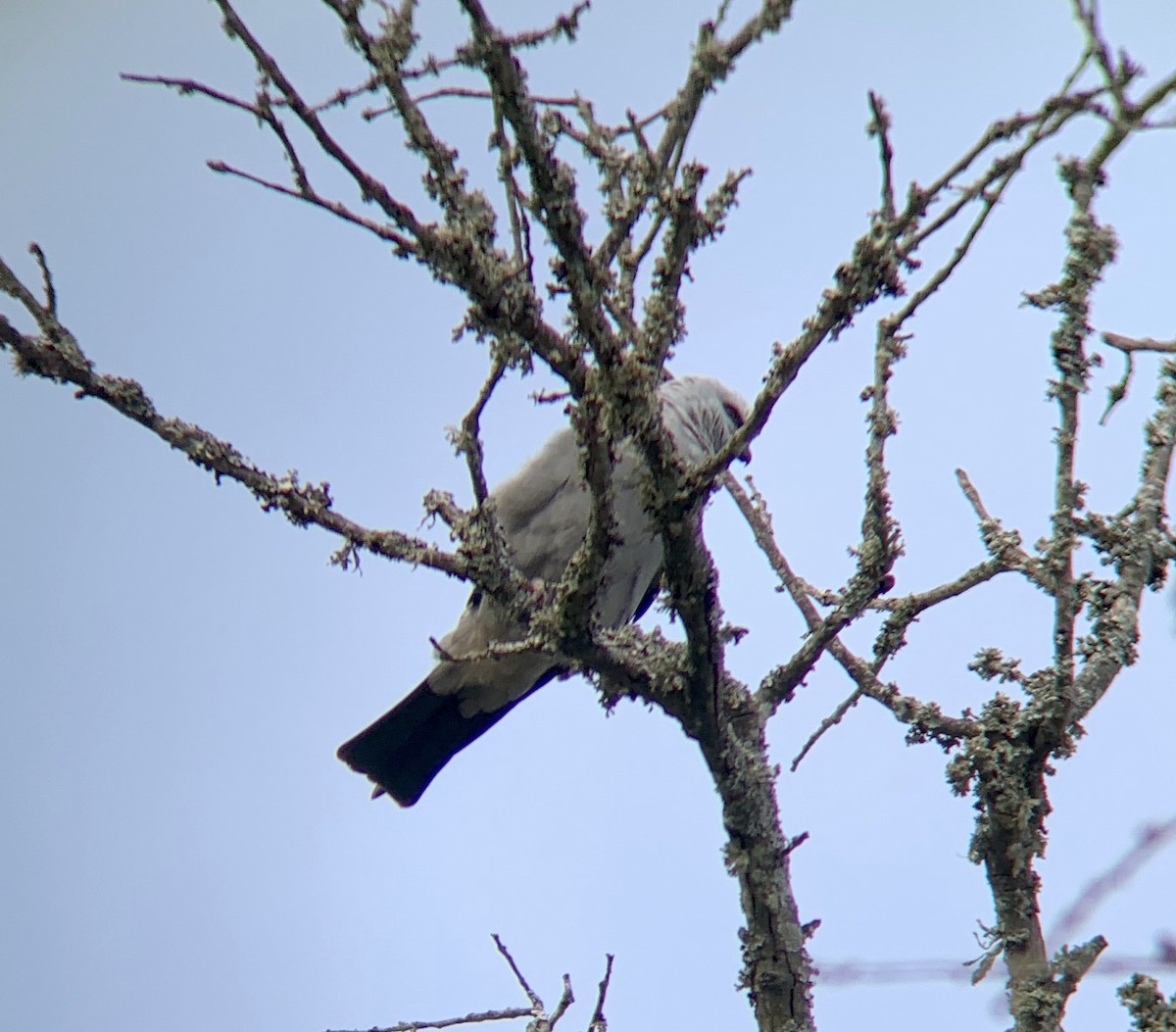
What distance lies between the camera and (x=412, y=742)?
5082 millimetres

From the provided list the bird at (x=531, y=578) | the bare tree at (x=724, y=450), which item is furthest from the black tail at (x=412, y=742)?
the bare tree at (x=724, y=450)

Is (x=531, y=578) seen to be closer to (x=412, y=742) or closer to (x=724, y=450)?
(x=412, y=742)

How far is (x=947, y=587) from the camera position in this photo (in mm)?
2910

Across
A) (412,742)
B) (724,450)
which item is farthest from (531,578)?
(724,450)

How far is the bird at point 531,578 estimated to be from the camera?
4.52 metres

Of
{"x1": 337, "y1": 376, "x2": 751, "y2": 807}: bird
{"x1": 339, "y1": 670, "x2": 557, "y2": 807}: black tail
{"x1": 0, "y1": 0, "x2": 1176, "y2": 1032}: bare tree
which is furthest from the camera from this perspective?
{"x1": 339, "y1": 670, "x2": 557, "y2": 807}: black tail

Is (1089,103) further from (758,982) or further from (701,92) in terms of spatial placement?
(758,982)

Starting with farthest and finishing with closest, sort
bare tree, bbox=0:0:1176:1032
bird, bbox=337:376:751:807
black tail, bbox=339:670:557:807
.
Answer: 1. black tail, bbox=339:670:557:807
2. bird, bbox=337:376:751:807
3. bare tree, bbox=0:0:1176:1032

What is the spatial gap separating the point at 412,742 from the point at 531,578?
2.80ft

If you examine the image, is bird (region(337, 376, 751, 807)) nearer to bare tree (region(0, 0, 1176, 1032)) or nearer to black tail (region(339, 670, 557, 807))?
black tail (region(339, 670, 557, 807))

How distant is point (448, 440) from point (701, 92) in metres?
0.84

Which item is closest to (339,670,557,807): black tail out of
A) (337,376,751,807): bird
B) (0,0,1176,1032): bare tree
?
(337,376,751,807): bird

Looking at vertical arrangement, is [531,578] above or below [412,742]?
above

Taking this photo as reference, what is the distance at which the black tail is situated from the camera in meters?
5.03
